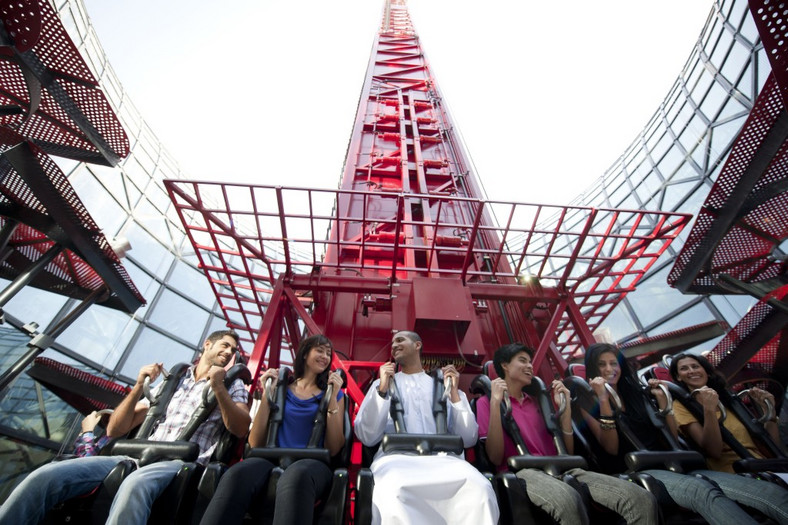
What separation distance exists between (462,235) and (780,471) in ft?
17.2

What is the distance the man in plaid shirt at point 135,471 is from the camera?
5.33 feet

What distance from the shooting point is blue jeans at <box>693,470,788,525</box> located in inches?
68.5

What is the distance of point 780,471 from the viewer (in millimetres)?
2125

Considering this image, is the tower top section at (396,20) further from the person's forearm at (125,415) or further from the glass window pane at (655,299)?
the person's forearm at (125,415)

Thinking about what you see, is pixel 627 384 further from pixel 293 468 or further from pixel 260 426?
pixel 260 426

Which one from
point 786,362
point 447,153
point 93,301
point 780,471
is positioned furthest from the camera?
point 447,153

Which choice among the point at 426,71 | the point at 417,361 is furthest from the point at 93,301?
the point at 426,71

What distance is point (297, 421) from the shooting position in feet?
8.23

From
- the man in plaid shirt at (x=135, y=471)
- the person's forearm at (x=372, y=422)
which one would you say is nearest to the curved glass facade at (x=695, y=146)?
the person's forearm at (x=372, y=422)

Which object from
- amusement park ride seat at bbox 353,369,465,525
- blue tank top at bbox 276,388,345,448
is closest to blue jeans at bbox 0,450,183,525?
blue tank top at bbox 276,388,345,448

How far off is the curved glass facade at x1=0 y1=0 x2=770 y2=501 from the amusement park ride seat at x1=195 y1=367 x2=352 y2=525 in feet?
28.4

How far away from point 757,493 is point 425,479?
171 cm

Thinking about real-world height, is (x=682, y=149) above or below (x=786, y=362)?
above

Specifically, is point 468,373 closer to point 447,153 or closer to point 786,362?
point 786,362
